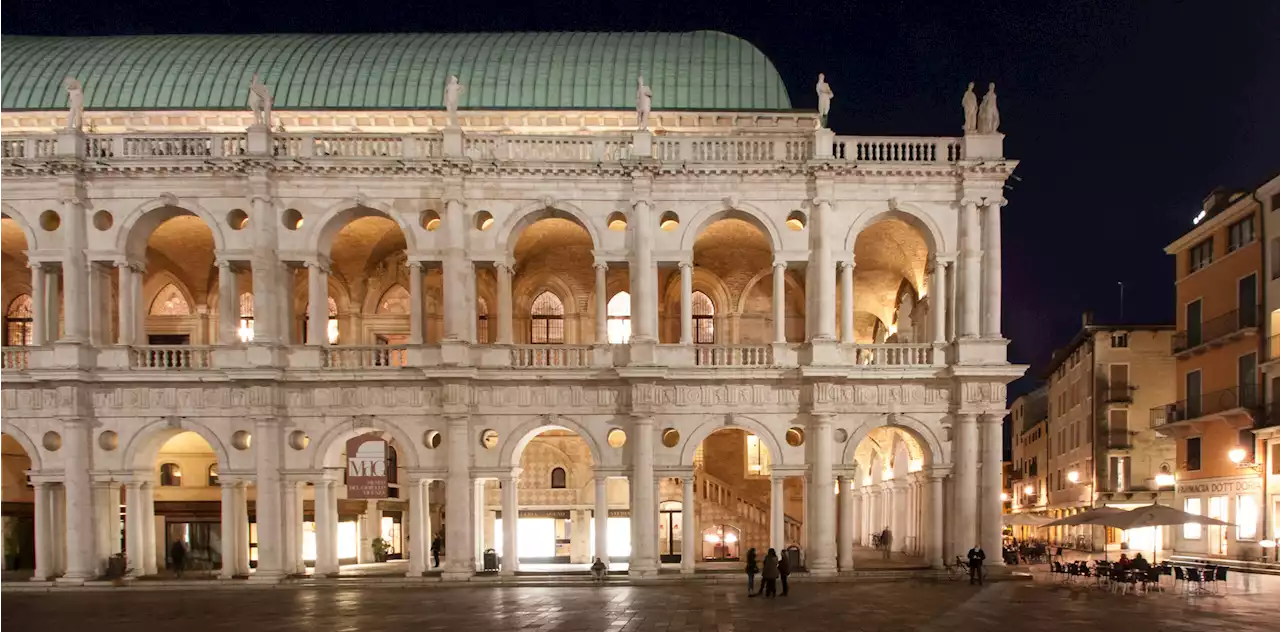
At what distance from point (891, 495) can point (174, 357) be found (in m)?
25.5

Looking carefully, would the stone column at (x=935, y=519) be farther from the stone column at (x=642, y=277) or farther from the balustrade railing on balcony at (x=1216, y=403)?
the balustrade railing on balcony at (x=1216, y=403)

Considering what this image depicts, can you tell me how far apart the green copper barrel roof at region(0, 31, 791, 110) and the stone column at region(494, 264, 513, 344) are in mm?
6586

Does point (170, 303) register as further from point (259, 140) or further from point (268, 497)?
point (268, 497)

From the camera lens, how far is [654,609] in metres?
24.7

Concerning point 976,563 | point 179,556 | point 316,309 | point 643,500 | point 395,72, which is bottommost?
point 179,556

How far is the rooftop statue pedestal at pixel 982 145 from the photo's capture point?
106ft

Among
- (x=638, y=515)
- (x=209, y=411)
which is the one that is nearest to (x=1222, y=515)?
(x=638, y=515)

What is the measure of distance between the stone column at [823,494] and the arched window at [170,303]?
880 inches

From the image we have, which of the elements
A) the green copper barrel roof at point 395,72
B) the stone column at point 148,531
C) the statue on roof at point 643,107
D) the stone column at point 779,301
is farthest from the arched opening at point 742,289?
the stone column at point 148,531

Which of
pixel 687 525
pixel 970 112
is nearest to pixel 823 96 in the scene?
pixel 970 112

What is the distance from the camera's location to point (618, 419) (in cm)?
3206

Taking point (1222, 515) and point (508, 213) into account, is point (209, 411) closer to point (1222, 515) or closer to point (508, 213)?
point (508, 213)

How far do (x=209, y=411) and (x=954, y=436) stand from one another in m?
22.4

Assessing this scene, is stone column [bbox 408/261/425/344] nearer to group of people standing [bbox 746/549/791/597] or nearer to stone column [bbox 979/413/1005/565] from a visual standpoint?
group of people standing [bbox 746/549/791/597]
